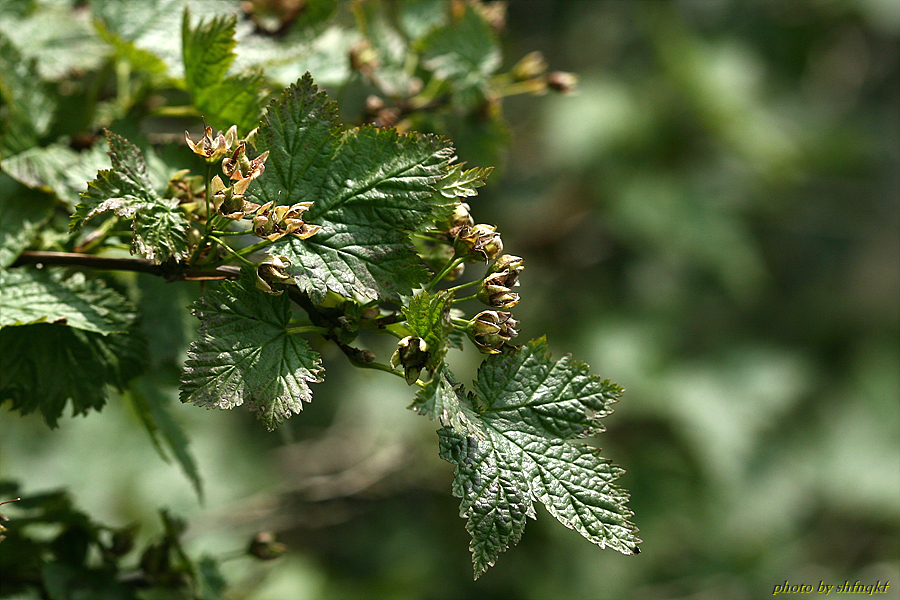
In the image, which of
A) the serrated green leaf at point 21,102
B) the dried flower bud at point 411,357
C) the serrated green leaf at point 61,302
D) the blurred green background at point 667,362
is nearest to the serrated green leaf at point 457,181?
the dried flower bud at point 411,357

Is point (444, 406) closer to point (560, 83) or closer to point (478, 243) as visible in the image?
point (478, 243)

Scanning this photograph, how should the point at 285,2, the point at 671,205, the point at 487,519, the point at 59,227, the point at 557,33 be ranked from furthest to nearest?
the point at 557,33 < the point at 671,205 < the point at 285,2 < the point at 59,227 < the point at 487,519

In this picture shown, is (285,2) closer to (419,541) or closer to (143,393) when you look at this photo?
(143,393)

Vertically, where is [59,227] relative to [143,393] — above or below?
above

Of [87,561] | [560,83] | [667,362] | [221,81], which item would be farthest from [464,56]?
[667,362]

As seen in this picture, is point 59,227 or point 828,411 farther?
point 828,411

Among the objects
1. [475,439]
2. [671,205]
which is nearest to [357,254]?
[475,439]

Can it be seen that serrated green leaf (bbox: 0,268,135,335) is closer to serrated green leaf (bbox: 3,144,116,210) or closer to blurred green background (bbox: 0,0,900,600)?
serrated green leaf (bbox: 3,144,116,210)

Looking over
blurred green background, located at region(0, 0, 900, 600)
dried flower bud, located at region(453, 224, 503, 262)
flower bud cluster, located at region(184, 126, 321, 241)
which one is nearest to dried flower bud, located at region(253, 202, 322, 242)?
flower bud cluster, located at region(184, 126, 321, 241)
